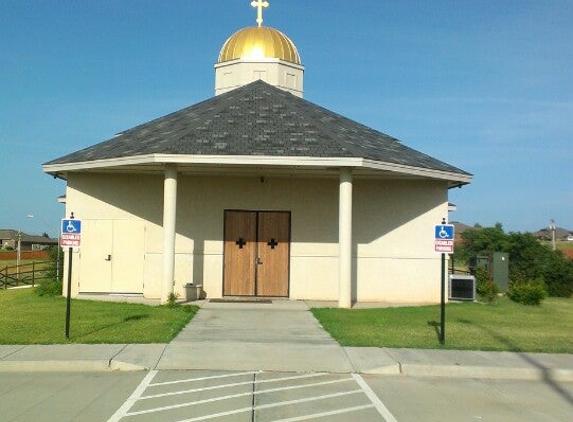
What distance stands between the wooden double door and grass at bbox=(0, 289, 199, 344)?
3222 mm

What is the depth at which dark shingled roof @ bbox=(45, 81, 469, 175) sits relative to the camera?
18344 millimetres

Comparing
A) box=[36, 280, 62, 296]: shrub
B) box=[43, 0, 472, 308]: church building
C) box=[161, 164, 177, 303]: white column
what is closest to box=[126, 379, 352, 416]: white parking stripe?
box=[161, 164, 177, 303]: white column

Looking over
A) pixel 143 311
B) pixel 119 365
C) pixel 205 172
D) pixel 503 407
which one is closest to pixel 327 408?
pixel 503 407

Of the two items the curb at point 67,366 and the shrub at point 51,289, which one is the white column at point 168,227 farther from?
the curb at point 67,366

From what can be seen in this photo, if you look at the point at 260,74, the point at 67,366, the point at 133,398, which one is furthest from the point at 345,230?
the point at 260,74

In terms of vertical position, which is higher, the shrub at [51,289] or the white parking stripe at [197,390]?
the shrub at [51,289]

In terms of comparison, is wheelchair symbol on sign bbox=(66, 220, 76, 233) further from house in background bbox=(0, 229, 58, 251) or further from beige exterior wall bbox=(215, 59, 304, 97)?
house in background bbox=(0, 229, 58, 251)

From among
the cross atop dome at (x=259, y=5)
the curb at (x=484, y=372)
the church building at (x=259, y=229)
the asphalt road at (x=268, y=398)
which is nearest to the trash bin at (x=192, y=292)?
the church building at (x=259, y=229)

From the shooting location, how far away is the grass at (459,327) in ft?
42.9

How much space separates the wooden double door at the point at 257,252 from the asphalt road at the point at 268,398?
10536 mm

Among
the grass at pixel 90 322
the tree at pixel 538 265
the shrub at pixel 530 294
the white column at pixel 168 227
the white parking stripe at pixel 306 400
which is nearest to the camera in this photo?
the white parking stripe at pixel 306 400

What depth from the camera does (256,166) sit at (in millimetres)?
19094

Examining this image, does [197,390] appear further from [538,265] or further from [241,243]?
[538,265]

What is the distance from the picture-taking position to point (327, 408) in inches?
338
